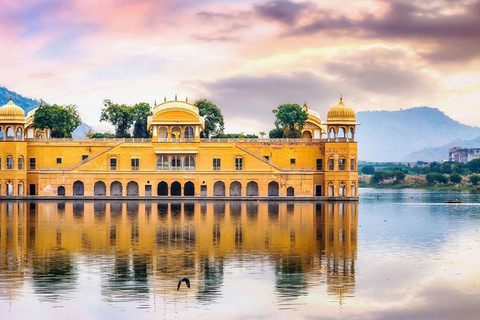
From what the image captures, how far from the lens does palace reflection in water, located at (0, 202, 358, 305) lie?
85.4 feet

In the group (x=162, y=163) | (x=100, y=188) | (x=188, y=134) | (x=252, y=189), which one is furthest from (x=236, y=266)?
(x=100, y=188)

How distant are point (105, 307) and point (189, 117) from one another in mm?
48808

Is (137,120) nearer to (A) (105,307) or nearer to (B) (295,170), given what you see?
(B) (295,170)

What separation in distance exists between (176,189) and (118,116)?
15.1 m

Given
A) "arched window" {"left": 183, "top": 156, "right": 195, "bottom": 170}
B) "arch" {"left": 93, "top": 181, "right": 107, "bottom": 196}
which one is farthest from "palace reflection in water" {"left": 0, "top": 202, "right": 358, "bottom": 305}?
"arch" {"left": 93, "top": 181, "right": 107, "bottom": 196}

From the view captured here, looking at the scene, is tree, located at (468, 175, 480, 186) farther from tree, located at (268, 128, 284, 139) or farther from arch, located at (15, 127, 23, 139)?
arch, located at (15, 127, 23, 139)

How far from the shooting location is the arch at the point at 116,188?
71250 millimetres

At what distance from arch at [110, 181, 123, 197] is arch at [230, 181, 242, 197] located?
10.0 metres

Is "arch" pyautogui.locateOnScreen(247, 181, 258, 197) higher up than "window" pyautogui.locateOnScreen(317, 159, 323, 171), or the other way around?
"window" pyautogui.locateOnScreen(317, 159, 323, 171)

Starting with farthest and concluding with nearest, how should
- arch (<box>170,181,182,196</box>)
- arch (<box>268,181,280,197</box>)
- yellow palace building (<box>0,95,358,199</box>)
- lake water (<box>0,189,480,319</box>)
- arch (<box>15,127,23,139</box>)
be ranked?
arch (<box>170,181,182,196</box>) < arch (<box>15,127,23,139</box>) < arch (<box>268,181,280,197</box>) < yellow palace building (<box>0,95,358,199</box>) < lake water (<box>0,189,480,319</box>)

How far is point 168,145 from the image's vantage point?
70.5 metres

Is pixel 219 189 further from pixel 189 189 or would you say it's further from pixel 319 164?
pixel 319 164

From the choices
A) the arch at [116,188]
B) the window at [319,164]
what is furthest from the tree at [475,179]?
the arch at [116,188]

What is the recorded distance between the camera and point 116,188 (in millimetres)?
71375
